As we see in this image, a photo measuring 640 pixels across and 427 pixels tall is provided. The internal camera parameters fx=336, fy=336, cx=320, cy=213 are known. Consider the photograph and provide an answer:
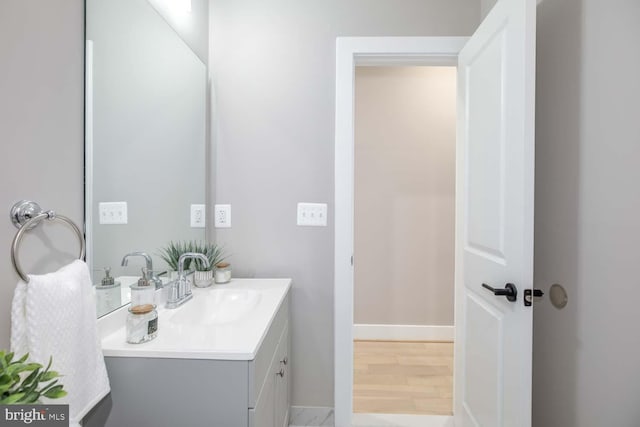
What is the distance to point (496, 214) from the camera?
4.37ft

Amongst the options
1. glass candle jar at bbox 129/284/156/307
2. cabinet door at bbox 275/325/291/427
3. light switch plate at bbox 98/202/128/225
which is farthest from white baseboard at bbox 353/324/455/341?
light switch plate at bbox 98/202/128/225

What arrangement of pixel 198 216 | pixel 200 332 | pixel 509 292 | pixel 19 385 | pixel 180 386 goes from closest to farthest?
pixel 19 385
pixel 180 386
pixel 200 332
pixel 509 292
pixel 198 216

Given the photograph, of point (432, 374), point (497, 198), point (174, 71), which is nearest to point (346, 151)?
point (497, 198)

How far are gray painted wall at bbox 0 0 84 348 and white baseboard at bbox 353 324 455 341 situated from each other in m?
2.52

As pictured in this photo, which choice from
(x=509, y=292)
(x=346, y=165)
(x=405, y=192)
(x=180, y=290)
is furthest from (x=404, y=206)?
(x=180, y=290)

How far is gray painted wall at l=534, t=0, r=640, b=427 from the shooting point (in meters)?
0.99

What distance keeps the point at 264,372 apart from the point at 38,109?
38.2 inches

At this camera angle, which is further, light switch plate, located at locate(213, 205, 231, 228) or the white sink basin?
light switch plate, located at locate(213, 205, 231, 228)

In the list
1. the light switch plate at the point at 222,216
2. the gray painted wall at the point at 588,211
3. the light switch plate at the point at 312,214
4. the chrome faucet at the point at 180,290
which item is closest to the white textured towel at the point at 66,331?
the chrome faucet at the point at 180,290

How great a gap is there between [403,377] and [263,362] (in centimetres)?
166

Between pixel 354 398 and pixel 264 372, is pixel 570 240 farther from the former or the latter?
pixel 354 398

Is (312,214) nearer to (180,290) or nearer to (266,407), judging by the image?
(180,290)

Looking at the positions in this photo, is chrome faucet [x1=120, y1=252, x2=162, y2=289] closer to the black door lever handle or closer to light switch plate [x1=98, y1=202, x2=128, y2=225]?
light switch plate [x1=98, y1=202, x2=128, y2=225]

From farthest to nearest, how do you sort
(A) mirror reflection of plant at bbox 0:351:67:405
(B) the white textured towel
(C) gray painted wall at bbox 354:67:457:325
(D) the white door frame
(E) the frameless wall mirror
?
(C) gray painted wall at bbox 354:67:457:325 → (D) the white door frame → (E) the frameless wall mirror → (B) the white textured towel → (A) mirror reflection of plant at bbox 0:351:67:405
